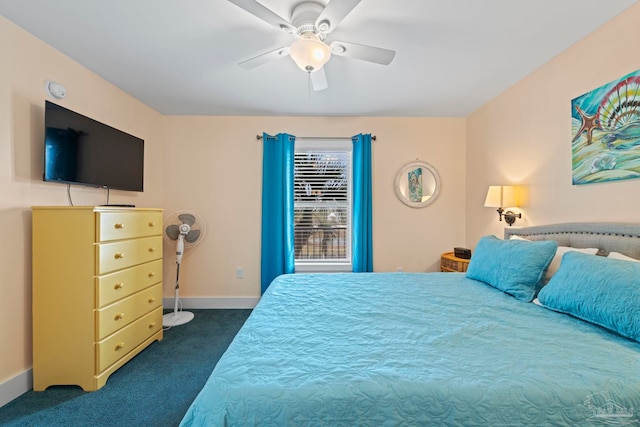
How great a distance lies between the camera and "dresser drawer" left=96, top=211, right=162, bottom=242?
6.04 ft

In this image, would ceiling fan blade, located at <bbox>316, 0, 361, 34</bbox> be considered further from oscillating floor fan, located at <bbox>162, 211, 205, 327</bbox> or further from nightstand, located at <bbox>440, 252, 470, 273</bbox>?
nightstand, located at <bbox>440, 252, 470, 273</bbox>

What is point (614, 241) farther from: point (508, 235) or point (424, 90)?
point (424, 90)

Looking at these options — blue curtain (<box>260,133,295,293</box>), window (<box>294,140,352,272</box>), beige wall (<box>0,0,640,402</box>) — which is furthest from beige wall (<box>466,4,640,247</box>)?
blue curtain (<box>260,133,295,293</box>)

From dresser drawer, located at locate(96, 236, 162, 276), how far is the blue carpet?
2.65ft

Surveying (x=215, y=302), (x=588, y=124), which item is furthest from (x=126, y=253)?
(x=588, y=124)

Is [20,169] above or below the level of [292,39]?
below

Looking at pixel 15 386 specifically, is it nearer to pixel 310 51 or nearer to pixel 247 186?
pixel 247 186

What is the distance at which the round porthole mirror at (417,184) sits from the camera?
331 centimetres

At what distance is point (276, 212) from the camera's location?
3.20 m

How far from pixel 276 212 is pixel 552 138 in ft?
8.97

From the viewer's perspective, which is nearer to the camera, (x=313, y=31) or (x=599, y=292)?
(x=599, y=292)

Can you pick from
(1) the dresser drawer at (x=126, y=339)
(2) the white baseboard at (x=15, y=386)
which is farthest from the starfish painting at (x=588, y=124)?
(2) the white baseboard at (x=15, y=386)

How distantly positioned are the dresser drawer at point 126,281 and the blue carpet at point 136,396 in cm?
58

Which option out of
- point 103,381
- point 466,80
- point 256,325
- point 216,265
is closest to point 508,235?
point 466,80
